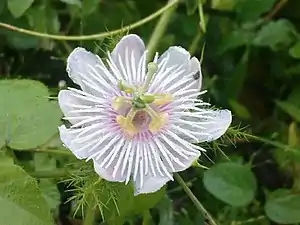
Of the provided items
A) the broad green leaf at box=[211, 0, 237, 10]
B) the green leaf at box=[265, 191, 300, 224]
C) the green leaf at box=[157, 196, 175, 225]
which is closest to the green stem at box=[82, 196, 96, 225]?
the green leaf at box=[157, 196, 175, 225]

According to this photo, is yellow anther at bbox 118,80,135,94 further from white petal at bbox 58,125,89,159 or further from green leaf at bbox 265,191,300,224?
green leaf at bbox 265,191,300,224

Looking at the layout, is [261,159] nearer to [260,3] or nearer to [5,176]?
[260,3]

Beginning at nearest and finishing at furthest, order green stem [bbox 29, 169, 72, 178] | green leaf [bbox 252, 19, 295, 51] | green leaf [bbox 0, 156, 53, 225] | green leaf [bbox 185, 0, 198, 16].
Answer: green leaf [bbox 0, 156, 53, 225]
green stem [bbox 29, 169, 72, 178]
green leaf [bbox 185, 0, 198, 16]
green leaf [bbox 252, 19, 295, 51]

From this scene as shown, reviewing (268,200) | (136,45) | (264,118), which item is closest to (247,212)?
(268,200)

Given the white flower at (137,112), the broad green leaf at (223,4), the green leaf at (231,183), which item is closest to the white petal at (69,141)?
the white flower at (137,112)

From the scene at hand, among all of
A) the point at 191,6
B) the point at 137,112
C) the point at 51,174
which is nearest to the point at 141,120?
the point at 137,112

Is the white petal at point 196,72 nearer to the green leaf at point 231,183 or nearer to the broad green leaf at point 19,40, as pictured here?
the green leaf at point 231,183

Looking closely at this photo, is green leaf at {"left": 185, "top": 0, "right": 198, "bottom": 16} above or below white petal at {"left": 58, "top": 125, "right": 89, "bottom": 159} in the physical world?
above
